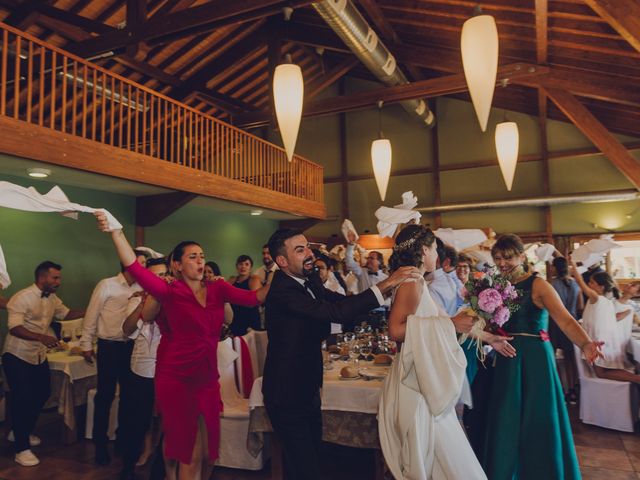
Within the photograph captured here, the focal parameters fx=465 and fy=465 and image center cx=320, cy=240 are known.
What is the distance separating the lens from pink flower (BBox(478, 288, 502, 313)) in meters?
2.36

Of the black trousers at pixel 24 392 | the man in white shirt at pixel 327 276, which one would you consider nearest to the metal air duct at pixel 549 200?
the man in white shirt at pixel 327 276

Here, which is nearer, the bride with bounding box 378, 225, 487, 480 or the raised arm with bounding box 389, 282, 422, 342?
the bride with bounding box 378, 225, 487, 480

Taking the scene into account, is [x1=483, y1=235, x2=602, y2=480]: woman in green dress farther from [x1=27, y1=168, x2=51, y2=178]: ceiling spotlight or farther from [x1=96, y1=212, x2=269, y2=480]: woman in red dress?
[x1=27, y1=168, x2=51, y2=178]: ceiling spotlight

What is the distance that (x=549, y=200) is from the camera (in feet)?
33.6

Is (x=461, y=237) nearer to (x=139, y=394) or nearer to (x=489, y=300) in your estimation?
(x=489, y=300)

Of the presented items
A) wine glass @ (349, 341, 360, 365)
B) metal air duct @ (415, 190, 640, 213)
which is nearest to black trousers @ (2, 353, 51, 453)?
wine glass @ (349, 341, 360, 365)

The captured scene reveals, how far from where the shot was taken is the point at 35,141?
→ 4.97 metres

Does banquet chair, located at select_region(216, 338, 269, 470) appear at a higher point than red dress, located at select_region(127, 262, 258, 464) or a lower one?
lower

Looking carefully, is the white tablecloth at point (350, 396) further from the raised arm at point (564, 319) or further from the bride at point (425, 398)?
the raised arm at point (564, 319)

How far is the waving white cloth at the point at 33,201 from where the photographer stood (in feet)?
6.59

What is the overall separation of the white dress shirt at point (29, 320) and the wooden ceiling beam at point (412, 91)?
6.39 meters

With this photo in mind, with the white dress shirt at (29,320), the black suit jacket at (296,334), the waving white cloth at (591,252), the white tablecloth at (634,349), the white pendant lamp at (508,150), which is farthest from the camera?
the waving white cloth at (591,252)

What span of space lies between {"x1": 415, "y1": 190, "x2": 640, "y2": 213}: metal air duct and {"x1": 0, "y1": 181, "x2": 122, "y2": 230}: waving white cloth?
9.95 meters

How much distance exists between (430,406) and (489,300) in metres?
0.64
